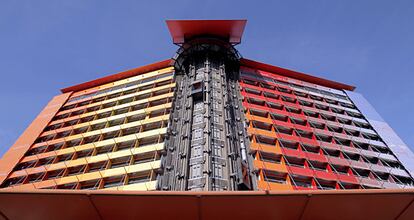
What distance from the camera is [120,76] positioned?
46.2 meters

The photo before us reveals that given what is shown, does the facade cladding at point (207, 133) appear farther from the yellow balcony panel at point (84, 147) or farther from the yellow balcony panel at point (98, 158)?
the yellow balcony panel at point (84, 147)

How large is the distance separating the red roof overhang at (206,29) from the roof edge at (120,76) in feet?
13.8

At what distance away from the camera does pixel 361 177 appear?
29.4 metres

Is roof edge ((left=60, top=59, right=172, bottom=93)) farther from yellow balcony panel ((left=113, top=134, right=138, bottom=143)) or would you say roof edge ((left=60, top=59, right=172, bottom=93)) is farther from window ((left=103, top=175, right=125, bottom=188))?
window ((left=103, top=175, right=125, bottom=188))

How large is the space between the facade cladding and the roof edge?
0.16m

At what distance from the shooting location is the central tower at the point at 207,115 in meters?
23.1

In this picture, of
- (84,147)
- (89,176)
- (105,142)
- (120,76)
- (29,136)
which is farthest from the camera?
(120,76)

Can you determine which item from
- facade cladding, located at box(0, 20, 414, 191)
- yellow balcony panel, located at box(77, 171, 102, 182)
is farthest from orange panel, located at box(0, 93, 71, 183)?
yellow balcony panel, located at box(77, 171, 102, 182)

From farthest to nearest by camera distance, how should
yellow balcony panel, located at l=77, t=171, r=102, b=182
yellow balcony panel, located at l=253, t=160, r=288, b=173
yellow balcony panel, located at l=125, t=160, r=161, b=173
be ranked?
yellow balcony panel, located at l=77, t=171, r=102, b=182 → yellow balcony panel, located at l=253, t=160, r=288, b=173 → yellow balcony panel, located at l=125, t=160, r=161, b=173

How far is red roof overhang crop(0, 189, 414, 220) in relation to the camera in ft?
20.3

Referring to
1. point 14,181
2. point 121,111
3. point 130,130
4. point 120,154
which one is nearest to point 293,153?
point 120,154

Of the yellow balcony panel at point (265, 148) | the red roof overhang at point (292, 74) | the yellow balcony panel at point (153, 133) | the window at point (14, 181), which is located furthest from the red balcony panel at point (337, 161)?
the window at point (14, 181)

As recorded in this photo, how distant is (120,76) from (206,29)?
49.6 ft

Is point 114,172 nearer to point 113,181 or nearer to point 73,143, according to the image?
point 113,181
